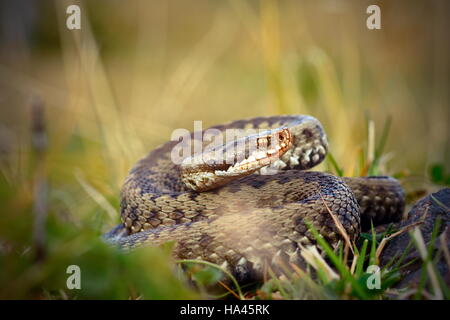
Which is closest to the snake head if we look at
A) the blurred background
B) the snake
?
the snake

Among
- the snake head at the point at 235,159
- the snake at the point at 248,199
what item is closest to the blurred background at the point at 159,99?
the snake at the point at 248,199

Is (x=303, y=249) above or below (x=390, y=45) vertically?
below

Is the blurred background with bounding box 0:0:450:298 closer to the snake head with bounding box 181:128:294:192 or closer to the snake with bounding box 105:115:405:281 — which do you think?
Answer: the snake with bounding box 105:115:405:281

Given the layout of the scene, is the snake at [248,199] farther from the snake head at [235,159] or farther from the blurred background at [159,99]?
the blurred background at [159,99]

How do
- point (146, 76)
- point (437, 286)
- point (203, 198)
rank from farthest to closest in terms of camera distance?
1. point (146, 76)
2. point (203, 198)
3. point (437, 286)
